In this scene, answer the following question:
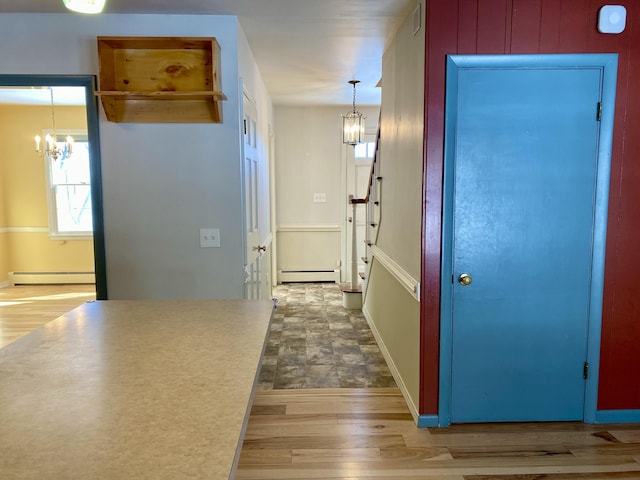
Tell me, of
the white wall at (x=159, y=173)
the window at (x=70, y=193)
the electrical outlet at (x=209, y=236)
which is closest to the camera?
the white wall at (x=159, y=173)

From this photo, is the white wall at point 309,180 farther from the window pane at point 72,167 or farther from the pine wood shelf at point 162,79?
the pine wood shelf at point 162,79

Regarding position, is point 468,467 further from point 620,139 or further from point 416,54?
point 416,54

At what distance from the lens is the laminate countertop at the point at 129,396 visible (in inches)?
31.6

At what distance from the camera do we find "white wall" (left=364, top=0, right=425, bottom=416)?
257cm

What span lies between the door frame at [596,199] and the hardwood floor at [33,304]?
3.74 metres

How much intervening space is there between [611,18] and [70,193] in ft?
21.5

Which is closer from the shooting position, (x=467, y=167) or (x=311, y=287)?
(x=467, y=167)

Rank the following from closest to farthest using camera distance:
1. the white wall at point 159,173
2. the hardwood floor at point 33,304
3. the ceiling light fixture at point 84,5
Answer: the ceiling light fixture at point 84,5, the white wall at point 159,173, the hardwood floor at point 33,304

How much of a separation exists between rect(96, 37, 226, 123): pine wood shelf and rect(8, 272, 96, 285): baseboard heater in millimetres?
4512

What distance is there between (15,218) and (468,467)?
6.71m

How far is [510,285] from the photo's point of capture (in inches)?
98.5

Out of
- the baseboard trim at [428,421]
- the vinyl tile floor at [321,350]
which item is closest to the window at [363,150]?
the vinyl tile floor at [321,350]

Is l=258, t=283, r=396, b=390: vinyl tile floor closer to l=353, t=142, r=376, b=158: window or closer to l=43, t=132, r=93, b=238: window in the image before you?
l=353, t=142, r=376, b=158: window

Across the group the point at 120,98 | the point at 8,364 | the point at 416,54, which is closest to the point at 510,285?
the point at 416,54
